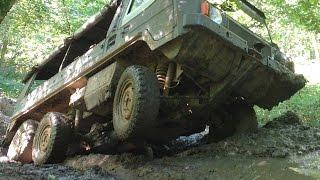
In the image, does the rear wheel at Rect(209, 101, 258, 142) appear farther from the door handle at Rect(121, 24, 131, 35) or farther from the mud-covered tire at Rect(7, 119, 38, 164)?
the mud-covered tire at Rect(7, 119, 38, 164)

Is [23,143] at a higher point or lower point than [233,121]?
lower

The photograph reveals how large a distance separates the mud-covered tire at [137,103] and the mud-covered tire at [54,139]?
178 centimetres

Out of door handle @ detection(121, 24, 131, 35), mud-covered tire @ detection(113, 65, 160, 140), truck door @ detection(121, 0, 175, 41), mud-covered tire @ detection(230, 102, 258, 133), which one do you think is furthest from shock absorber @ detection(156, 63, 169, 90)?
mud-covered tire @ detection(230, 102, 258, 133)

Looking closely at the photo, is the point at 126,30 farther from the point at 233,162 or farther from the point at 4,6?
the point at 233,162

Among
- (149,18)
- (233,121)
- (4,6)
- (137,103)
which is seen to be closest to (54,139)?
(137,103)

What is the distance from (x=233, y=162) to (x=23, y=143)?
4.84 meters

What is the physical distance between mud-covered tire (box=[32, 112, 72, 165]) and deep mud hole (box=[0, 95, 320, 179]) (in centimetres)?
61

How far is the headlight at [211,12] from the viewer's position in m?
4.85

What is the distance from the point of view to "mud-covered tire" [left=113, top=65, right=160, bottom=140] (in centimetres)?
493

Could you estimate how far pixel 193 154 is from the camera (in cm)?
577

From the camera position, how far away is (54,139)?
677cm

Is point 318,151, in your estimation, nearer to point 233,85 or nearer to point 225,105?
point 233,85

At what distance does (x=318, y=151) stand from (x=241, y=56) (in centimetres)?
143

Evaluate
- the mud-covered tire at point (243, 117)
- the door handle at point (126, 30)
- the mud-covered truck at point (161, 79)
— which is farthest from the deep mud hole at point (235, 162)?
the door handle at point (126, 30)
